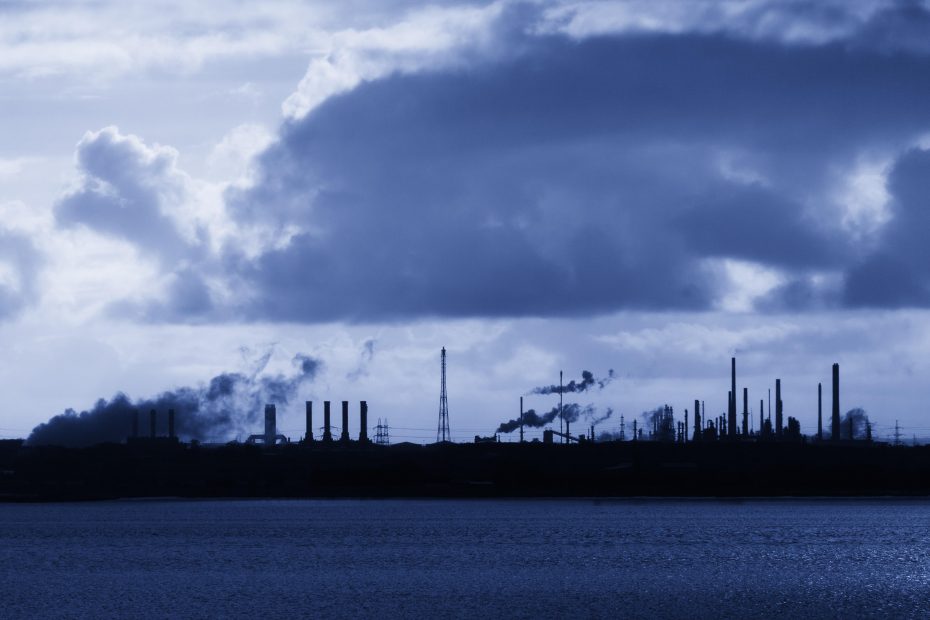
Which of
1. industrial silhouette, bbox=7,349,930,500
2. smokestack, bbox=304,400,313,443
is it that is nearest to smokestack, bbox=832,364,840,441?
industrial silhouette, bbox=7,349,930,500

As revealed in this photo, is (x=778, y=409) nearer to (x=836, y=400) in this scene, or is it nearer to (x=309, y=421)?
(x=836, y=400)

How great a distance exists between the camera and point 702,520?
121m

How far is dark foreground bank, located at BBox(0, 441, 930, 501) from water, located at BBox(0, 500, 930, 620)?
16663 mm

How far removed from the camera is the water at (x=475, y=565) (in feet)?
192

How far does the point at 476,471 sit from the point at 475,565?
3282 inches

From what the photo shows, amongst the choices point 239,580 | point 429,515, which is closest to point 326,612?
point 239,580

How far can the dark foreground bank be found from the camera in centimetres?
15262

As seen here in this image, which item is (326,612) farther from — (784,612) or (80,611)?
(784,612)

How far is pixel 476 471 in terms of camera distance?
160 metres

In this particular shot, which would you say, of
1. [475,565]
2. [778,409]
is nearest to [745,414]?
[778,409]

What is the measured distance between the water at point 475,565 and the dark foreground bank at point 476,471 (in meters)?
16.7

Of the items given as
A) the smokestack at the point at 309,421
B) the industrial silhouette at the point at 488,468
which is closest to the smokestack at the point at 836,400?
the industrial silhouette at the point at 488,468

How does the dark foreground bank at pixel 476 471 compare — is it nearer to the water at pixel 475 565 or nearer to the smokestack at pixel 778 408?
the smokestack at pixel 778 408

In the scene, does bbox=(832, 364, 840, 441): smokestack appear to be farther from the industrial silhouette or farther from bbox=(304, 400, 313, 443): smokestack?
bbox=(304, 400, 313, 443): smokestack
